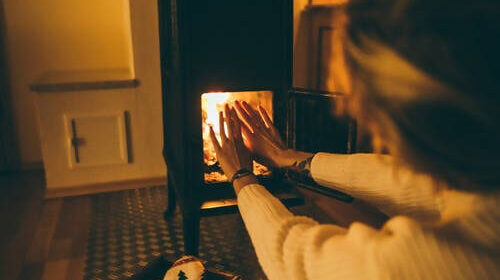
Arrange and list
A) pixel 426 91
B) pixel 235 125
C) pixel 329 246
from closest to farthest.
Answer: pixel 426 91, pixel 329 246, pixel 235 125

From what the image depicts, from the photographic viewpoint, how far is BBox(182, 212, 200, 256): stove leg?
1360mm

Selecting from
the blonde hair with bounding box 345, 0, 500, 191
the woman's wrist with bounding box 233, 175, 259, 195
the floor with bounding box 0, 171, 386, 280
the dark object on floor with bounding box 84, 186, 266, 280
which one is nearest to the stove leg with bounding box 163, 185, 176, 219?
the dark object on floor with bounding box 84, 186, 266, 280

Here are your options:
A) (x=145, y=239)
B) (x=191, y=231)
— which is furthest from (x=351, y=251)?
(x=145, y=239)

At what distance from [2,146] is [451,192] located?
252 cm

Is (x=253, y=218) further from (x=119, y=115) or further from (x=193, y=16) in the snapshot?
(x=119, y=115)

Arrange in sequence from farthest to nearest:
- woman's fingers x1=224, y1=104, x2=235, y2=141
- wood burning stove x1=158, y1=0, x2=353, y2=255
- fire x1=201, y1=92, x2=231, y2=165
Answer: fire x1=201, y1=92, x2=231, y2=165 → wood burning stove x1=158, y1=0, x2=353, y2=255 → woman's fingers x1=224, y1=104, x2=235, y2=141

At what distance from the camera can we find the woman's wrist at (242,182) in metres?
0.87

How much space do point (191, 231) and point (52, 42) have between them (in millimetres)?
1648

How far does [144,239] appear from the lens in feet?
5.84

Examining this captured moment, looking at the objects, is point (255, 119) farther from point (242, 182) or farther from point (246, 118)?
point (242, 182)

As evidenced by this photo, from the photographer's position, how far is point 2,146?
2.50 meters

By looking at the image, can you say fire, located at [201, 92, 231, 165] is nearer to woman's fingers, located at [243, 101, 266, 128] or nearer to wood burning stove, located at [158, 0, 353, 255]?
wood burning stove, located at [158, 0, 353, 255]

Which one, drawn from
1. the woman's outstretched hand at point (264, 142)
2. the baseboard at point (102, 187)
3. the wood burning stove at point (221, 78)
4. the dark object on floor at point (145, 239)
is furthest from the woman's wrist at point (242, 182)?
the baseboard at point (102, 187)

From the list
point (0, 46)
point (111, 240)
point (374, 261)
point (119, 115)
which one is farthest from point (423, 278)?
point (0, 46)
